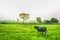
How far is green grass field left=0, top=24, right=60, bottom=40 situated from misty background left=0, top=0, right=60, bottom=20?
128mm

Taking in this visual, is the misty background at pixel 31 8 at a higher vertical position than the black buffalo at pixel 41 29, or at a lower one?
higher

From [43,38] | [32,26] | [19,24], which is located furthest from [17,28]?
[43,38]

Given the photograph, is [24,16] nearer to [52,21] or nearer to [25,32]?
[25,32]

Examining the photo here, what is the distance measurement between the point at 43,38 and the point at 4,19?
0.60 meters

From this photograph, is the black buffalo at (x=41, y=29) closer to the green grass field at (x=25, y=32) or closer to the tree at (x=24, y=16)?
the green grass field at (x=25, y=32)

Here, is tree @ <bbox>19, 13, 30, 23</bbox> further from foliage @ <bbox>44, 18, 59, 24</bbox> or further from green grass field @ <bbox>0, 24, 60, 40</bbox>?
foliage @ <bbox>44, 18, 59, 24</bbox>

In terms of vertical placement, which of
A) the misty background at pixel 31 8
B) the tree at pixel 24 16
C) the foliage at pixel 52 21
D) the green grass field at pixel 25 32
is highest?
the misty background at pixel 31 8

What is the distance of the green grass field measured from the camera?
1904 millimetres

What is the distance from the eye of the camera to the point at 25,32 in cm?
193

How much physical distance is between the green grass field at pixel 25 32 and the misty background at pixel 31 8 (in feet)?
0.42

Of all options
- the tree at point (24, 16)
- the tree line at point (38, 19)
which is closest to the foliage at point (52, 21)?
the tree line at point (38, 19)

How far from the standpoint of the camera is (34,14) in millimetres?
1979

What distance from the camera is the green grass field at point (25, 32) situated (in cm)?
190

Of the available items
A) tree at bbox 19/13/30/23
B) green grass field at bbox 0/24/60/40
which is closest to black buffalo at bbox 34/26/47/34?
green grass field at bbox 0/24/60/40
